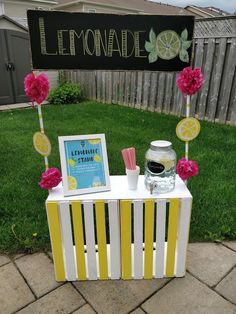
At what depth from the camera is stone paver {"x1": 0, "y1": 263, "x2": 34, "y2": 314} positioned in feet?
5.72

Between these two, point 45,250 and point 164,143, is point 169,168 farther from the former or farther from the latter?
point 45,250

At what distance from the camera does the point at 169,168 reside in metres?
1.76

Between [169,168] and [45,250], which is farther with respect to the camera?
[45,250]

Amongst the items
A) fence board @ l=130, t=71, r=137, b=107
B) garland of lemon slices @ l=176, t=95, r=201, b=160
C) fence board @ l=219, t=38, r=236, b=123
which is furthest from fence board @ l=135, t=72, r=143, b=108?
garland of lemon slices @ l=176, t=95, r=201, b=160

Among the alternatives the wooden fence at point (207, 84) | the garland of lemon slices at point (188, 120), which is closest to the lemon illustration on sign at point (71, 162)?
the garland of lemon slices at point (188, 120)

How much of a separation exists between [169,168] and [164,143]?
0.16 metres

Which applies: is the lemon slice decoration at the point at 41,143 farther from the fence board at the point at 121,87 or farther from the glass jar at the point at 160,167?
the fence board at the point at 121,87

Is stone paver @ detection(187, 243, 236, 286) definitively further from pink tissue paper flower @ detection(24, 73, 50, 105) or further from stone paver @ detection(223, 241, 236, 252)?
pink tissue paper flower @ detection(24, 73, 50, 105)

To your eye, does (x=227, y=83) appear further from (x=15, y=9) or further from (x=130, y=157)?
(x=15, y=9)

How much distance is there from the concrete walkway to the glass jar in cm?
67

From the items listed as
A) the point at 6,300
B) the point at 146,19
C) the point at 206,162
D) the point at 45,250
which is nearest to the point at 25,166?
the point at 45,250

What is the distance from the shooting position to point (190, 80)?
168cm

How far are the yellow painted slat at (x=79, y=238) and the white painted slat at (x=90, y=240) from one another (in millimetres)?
34

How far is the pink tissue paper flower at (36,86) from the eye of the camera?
62.9 inches
